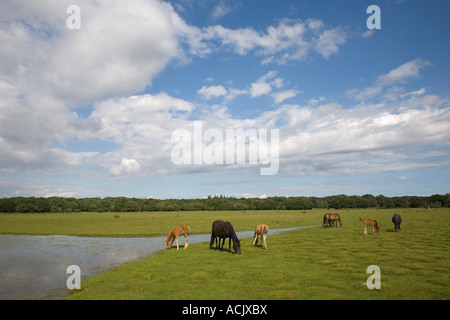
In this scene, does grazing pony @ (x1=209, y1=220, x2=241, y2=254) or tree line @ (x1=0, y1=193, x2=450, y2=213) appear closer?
grazing pony @ (x1=209, y1=220, x2=241, y2=254)

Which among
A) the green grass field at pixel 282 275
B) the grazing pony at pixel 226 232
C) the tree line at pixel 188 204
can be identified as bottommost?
the tree line at pixel 188 204

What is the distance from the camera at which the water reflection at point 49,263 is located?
40.5 feet

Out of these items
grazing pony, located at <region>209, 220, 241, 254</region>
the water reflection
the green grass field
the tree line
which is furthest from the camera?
the tree line

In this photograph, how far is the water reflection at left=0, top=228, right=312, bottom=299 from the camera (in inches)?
486

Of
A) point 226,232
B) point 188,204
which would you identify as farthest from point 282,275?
point 188,204

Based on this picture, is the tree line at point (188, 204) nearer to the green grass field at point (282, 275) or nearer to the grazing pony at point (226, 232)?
the grazing pony at point (226, 232)

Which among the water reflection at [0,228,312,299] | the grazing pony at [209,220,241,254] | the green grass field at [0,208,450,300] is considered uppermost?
the grazing pony at [209,220,241,254]

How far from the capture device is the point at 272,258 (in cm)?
1681

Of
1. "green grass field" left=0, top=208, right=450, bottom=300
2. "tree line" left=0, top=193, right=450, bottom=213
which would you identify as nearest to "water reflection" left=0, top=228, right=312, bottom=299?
"green grass field" left=0, top=208, right=450, bottom=300

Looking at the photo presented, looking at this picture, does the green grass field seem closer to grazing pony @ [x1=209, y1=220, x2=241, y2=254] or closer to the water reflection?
grazing pony @ [x1=209, y1=220, x2=241, y2=254]

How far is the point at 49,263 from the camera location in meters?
18.0

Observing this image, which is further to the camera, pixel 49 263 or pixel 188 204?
pixel 188 204

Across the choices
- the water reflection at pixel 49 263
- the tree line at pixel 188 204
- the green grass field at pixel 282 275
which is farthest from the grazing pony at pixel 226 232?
the tree line at pixel 188 204

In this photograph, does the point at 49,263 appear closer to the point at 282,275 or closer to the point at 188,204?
the point at 282,275
